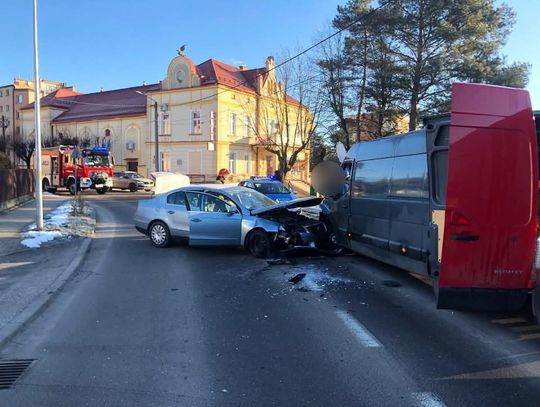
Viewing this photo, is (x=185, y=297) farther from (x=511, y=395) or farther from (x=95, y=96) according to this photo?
(x=95, y=96)

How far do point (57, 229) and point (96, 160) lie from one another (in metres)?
24.7

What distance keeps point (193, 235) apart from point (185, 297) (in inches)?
159

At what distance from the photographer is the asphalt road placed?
4.05 meters

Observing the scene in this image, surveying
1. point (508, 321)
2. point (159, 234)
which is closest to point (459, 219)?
point (508, 321)

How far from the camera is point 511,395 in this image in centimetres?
399

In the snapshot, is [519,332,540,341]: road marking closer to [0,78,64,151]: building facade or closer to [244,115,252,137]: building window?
[244,115,252,137]: building window

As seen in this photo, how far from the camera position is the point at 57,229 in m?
13.8

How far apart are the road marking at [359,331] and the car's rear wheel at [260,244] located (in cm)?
399

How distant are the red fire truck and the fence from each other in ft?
24.2

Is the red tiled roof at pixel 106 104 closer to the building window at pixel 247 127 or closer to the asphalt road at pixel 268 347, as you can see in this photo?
the building window at pixel 247 127

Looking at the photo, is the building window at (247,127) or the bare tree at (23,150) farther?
the bare tree at (23,150)

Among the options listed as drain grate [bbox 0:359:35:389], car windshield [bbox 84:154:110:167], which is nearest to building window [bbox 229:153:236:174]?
car windshield [bbox 84:154:110:167]

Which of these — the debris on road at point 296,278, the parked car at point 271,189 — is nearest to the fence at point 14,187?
the parked car at point 271,189

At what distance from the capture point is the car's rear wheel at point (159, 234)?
1191cm
